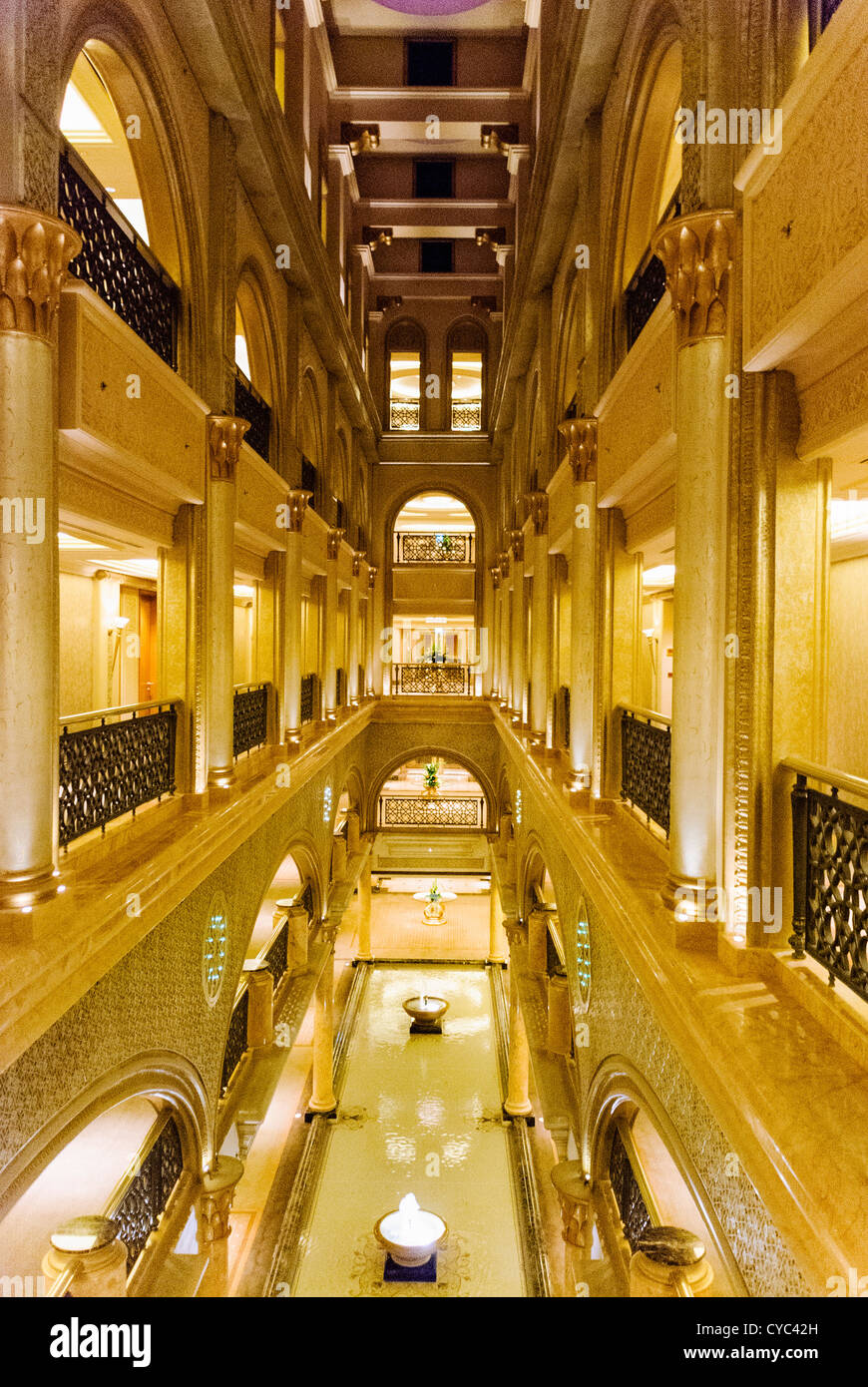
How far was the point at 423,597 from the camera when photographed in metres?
19.2

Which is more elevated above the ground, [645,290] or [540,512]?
[645,290]

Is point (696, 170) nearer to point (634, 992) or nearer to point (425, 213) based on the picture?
point (634, 992)

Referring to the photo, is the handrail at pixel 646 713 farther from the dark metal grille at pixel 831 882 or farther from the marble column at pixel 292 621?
the marble column at pixel 292 621

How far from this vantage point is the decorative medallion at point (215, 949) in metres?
5.47

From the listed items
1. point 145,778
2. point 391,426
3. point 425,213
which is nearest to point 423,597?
point 391,426

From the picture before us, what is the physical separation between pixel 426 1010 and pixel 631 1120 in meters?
7.82

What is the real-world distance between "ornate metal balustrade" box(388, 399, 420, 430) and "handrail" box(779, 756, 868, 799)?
16.7 metres

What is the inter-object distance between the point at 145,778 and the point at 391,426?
14.9 meters

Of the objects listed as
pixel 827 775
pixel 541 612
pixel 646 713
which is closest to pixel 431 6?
pixel 541 612

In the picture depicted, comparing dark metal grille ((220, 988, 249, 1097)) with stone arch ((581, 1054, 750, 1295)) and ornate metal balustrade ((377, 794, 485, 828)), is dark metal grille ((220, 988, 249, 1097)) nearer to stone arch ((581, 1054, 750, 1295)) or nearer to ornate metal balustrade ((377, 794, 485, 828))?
stone arch ((581, 1054, 750, 1295))

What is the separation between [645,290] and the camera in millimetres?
5312

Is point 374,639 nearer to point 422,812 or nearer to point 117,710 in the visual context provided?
point 422,812

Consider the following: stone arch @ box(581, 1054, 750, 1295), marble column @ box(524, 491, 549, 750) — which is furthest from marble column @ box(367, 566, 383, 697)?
stone arch @ box(581, 1054, 750, 1295)

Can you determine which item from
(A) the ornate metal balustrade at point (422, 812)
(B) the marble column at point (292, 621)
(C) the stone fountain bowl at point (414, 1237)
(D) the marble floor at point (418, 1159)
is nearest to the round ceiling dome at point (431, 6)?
(B) the marble column at point (292, 621)
